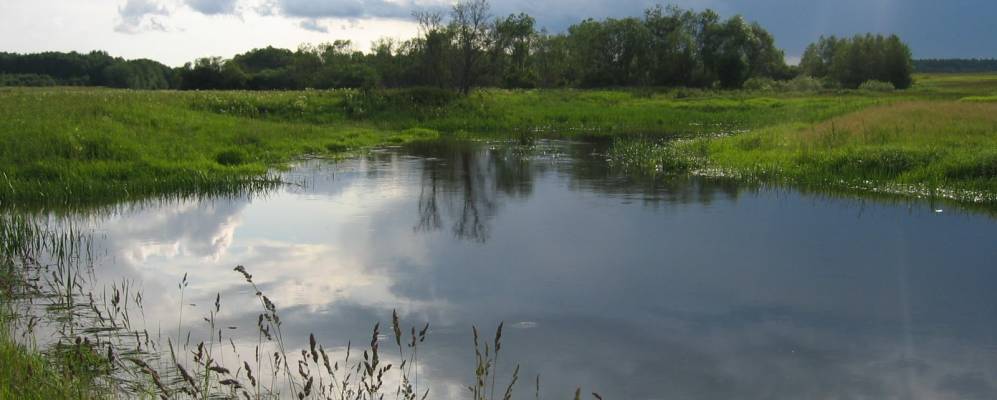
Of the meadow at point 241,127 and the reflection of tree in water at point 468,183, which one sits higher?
the meadow at point 241,127

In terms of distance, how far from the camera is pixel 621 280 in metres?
9.96

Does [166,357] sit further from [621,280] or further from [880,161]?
[880,161]

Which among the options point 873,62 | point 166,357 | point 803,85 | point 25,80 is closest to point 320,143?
point 166,357

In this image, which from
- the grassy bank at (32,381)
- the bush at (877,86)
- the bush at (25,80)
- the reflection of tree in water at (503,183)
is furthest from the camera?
the bush at (877,86)

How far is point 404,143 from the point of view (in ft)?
94.4

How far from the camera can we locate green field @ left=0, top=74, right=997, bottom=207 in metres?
16.0

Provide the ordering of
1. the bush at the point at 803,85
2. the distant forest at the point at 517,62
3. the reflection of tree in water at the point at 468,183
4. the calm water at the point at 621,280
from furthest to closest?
the bush at the point at 803,85 → the distant forest at the point at 517,62 → the reflection of tree in water at the point at 468,183 → the calm water at the point at 621,280

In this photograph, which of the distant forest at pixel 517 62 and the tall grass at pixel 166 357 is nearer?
the tall grass at pixel 166 357

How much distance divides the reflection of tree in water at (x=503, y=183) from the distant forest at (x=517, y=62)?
1836 centimetres

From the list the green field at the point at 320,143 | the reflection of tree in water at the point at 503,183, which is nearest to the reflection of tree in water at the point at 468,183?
the reflection of tree in water at the point at 503,183

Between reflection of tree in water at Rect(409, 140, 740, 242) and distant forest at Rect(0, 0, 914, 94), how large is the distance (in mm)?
18363

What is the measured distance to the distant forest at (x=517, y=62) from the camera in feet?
144

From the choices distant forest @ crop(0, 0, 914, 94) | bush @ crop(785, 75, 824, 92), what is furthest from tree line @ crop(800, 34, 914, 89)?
bush @ crop(785, 75, 824, 92)

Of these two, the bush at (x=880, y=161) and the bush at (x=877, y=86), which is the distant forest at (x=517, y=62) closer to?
the bush at (x=877, y=86)
